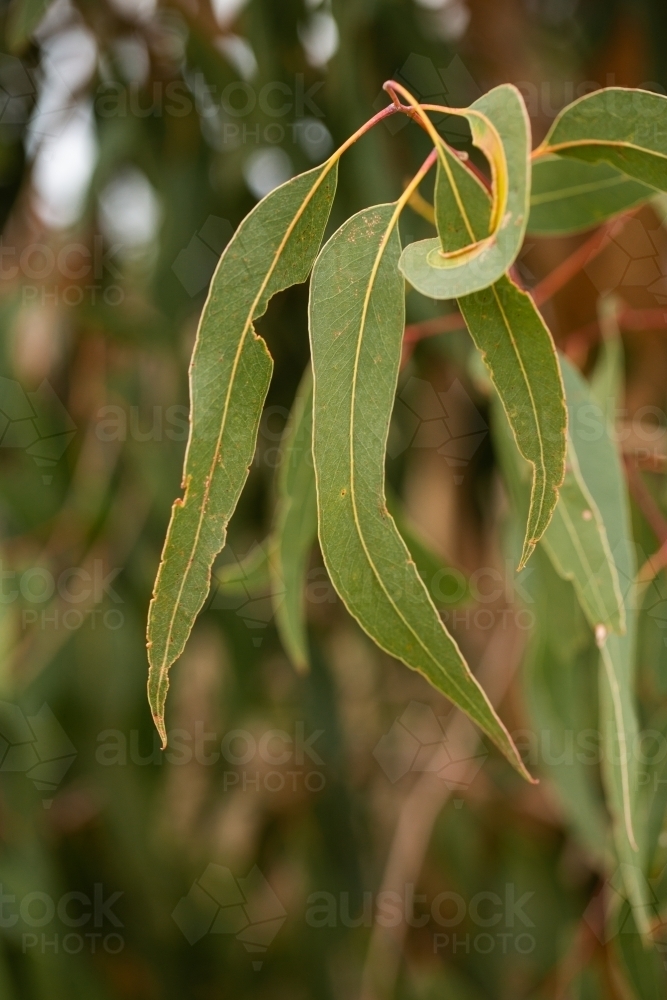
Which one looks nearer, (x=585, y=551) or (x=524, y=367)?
(x=524, y=367)

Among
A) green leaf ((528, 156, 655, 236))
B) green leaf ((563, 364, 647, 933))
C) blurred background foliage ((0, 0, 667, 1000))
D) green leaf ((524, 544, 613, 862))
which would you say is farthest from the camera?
blurred background foliage ((0, 0, 667, 1000))

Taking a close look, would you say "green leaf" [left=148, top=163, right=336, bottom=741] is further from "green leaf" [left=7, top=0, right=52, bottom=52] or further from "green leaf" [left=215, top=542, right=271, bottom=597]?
"green leaf" [left=7, top=0, right=52, bottom=52]

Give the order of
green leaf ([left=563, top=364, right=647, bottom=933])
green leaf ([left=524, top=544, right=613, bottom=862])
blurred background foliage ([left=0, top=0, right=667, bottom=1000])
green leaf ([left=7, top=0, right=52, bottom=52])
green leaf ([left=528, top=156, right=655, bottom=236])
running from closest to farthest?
green leaf ([left=563, top=364, right=647, bottom=933]), green leaf ([left=528, top=156, right=655, bottom=236]), green leaf ([left=524, top=544, right=613, bottom=862]), green leaf ([left=7, top=0, right=52, bottom=52]), blurred background foliage ([left=0, top=0, right=667, bottom=1000])

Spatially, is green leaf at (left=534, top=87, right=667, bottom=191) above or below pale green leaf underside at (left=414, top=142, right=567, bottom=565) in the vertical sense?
above

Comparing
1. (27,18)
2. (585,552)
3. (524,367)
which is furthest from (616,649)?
(27,18)

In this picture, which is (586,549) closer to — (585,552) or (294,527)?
(585,552)

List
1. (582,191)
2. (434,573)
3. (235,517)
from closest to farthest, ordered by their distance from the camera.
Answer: (582,191)
(434,573)
(235,517)

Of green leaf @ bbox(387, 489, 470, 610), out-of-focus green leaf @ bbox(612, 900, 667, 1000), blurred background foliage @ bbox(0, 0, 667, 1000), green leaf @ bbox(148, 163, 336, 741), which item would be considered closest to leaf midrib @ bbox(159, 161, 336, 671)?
green leaf @ bbox(148, 163, 336, 741)
